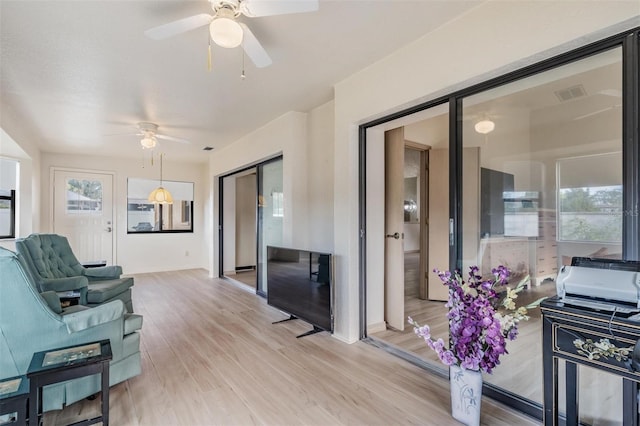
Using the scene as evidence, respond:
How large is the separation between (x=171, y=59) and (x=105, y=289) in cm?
246

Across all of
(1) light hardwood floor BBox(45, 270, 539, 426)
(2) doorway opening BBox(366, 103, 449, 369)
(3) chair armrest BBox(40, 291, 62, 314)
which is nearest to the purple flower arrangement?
(1) light hardwood floor BBox(45, 270, 539, 426)

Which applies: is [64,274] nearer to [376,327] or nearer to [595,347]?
[376,327]

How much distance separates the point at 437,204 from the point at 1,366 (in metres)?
4.35

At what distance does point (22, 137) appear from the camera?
4.53 meters

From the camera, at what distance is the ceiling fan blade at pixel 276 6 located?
59.7 inches

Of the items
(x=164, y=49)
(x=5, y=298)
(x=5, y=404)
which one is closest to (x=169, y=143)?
(x=164, y=49)

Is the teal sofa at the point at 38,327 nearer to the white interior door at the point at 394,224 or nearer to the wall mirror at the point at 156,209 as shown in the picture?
the white interior door at the point at 394,224

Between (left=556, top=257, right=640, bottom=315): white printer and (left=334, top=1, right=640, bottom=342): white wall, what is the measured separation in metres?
1.13

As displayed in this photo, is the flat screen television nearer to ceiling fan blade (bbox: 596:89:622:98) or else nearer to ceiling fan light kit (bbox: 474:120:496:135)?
ceiling fan light kit (bbox: 474:120:496:135)

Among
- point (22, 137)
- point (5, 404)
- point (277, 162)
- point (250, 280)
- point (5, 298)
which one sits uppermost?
point (22, 137)

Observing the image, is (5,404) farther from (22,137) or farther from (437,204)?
(22,137)

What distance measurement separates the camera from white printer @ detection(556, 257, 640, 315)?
1.27 m

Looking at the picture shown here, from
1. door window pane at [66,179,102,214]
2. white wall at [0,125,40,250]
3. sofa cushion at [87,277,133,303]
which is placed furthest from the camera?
door window pane at [66,179,102,214]

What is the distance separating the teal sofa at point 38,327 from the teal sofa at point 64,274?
118 centimetres
